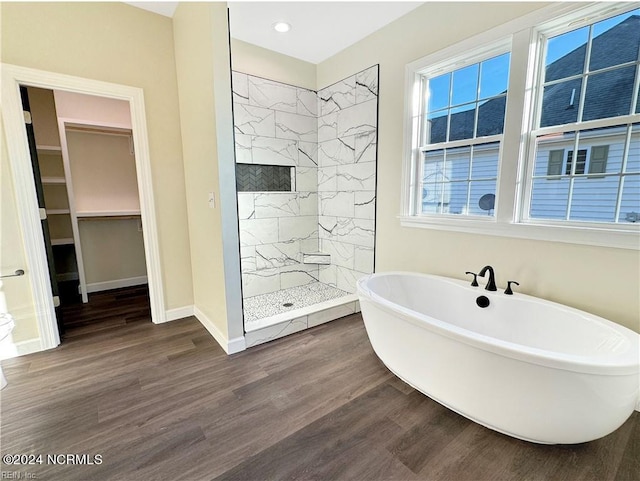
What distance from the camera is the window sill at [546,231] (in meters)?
1.63

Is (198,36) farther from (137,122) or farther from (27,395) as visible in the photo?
(27,395)

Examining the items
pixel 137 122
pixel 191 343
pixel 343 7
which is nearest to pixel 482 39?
pixel 343 7

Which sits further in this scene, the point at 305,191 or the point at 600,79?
the point at 305,191

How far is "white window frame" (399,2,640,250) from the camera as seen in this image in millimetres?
1708

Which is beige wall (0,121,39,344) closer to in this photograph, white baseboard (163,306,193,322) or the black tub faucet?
white baseboard (163,306,193,322)

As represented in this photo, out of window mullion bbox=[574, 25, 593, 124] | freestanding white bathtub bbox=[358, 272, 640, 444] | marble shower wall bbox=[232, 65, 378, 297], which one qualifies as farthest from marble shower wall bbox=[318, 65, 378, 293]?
window mullion bbox=[574, 25, 593, 124]

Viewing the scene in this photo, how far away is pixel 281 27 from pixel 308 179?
1.69m

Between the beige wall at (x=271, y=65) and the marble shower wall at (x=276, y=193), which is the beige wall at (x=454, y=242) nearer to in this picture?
the beige wall at (x=271, y=65)

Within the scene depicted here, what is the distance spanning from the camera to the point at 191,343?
2.49 meters

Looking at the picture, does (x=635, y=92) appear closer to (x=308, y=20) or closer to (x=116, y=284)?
(x=308, y=20)

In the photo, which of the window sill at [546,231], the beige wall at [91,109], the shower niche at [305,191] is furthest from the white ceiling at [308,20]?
the window sill at [546,231]

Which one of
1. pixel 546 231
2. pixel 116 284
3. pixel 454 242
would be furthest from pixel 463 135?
pixel 116 284

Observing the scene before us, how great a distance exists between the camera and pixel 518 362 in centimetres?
130

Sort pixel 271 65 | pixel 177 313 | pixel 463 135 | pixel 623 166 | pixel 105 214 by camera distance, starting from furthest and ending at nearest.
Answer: pixel 105 214, pixel 271 65, pixel 177 313, pixel 463 135, pixel 623 166
